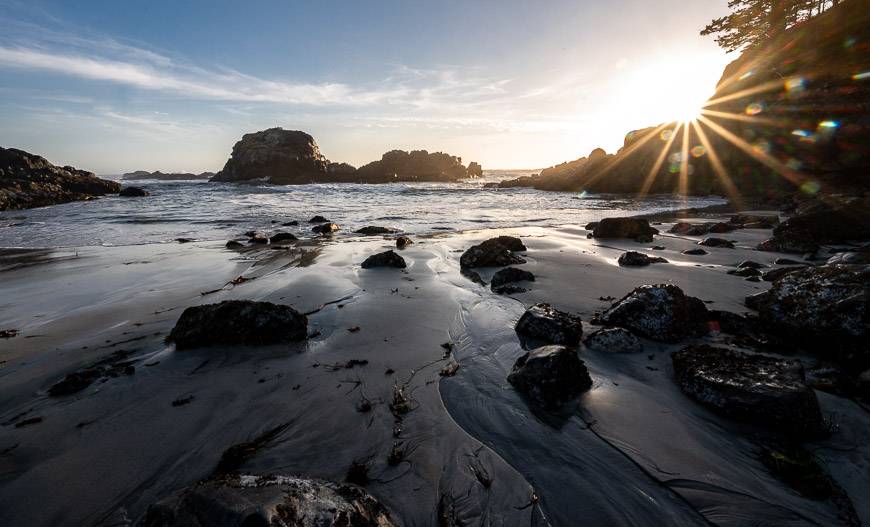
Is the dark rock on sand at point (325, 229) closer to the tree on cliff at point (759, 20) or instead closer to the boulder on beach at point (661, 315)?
the boulder on beach at point (661, 315)

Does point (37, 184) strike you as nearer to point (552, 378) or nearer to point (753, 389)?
point (552, 378)

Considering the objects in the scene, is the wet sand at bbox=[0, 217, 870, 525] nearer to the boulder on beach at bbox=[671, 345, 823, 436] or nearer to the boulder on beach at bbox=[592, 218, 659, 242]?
the boulder on beach at bbox=[671, 345, 823, 436]

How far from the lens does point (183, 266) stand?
8305 millimetres

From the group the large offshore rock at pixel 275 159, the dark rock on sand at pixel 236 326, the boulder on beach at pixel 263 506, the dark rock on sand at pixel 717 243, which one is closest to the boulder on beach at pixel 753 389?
the boulder on beach at pixel 263 506

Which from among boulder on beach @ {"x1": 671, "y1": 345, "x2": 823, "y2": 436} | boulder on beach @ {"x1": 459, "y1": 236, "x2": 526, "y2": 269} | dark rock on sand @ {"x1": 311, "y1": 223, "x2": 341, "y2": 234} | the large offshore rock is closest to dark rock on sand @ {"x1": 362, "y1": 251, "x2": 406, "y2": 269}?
boulder on beach @ {"x1": 459, "y1": 236, "x2": 526, "y2": 269}

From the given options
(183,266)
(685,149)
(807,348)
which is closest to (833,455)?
(807,348)

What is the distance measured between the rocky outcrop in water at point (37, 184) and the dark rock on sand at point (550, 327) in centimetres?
3436

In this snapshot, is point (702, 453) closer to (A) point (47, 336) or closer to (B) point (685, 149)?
(A) point (47, 336)

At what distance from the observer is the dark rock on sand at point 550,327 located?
14.0ft

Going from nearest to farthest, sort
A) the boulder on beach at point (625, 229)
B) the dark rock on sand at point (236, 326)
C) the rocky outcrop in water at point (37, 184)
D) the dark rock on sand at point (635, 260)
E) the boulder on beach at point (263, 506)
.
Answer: the boulder on beach at point (263, 506)
the dark rock on sand at point (236, 326)
the dark rock on sand at point (635, 260)
the boulder on beach at point (625, 229)
the rocky outcrop in water at point (37, 184)

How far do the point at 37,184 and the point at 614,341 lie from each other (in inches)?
1831

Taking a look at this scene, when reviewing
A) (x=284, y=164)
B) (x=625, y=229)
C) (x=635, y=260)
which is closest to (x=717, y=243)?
(x=625, y=229)

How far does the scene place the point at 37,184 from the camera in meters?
31.3

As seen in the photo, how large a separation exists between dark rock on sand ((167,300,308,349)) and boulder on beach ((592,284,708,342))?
413 centimetres
